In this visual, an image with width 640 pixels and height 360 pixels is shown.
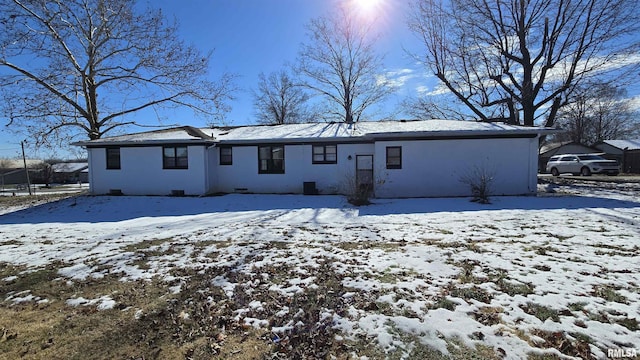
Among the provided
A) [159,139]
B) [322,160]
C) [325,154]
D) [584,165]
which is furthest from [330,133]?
[584,165]

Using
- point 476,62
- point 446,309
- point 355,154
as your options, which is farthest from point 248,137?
point 476,62

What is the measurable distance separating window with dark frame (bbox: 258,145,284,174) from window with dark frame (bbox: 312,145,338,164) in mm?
1604

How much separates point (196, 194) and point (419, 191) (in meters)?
9.84

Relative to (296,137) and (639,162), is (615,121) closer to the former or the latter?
(639,162)

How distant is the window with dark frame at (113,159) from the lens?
583 inches

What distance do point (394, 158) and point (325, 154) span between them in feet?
10.3

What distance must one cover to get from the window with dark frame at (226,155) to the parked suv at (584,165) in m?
25.0

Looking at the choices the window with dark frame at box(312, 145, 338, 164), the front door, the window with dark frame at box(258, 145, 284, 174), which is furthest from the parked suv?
the window with dark frame at box(258, 145, 284, 174)

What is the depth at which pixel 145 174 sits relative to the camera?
14.6m

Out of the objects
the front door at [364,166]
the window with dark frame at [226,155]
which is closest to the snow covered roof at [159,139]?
the window with dark frame at [226,155]

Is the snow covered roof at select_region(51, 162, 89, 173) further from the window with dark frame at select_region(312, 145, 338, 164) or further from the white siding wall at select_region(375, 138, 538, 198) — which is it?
the white siding wall at select_region(375, 138, 538, 198)

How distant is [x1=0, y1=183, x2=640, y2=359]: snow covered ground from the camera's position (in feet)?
9.72

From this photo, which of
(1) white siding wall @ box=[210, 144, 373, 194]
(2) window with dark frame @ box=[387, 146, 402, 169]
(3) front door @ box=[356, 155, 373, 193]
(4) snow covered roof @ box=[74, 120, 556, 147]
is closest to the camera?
(4) snow covered roof @ box=[74, 120, 556, 147]

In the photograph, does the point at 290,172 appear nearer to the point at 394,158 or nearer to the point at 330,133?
the point at 330,133
